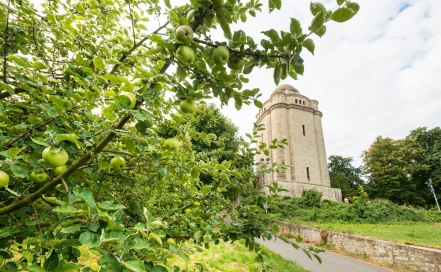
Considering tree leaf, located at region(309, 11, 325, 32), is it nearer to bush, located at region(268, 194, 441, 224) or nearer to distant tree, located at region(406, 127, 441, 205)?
bush, located at region(268, 194, 441, 224)

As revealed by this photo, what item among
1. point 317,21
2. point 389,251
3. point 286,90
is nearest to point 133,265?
point 317,21

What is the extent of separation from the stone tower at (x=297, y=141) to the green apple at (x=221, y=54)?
28.2m

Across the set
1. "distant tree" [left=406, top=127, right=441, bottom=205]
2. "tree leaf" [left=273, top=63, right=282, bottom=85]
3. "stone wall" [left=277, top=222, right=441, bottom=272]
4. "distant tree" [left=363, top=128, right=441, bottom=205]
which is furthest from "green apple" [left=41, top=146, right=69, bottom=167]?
"distant tree" [left=406, top=127, right=441, bottom=205]

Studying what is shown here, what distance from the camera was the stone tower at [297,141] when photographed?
30348 millimetres

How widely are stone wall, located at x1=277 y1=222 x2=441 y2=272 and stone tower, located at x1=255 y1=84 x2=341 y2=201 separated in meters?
16.1

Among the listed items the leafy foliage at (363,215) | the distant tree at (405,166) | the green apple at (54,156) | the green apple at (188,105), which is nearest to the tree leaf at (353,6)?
the green apple at (188,105)

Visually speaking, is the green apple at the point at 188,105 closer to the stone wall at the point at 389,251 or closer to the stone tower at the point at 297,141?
the stone wall at the point at 389,251

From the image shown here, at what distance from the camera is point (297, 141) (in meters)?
32.4

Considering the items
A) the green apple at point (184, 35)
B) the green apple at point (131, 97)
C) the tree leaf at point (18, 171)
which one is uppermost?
the green apple at point (184, 35)

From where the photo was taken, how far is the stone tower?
3035 cm

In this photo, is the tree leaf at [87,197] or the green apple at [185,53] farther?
the green apple at [185,53]

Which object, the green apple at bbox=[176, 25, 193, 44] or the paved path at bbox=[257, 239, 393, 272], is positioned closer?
the green apple at bbox=[176, 25, 193, 44]

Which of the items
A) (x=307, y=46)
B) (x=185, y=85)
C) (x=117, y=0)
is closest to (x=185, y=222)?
(x=185, y=85)

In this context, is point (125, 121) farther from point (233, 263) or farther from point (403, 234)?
point (403, 234)
